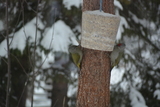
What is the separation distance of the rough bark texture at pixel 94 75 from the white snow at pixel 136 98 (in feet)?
10.6

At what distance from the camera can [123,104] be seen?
6605 millimetres

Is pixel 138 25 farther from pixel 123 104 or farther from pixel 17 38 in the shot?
pixel 17 38

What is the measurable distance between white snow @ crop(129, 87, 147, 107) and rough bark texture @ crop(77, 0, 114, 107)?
3227mm

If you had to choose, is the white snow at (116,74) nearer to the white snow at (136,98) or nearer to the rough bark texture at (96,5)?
the white snow at (136,98)

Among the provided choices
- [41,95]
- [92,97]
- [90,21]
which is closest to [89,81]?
[92,97]

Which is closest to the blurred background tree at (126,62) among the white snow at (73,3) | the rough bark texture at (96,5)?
the white snow at (73,3)

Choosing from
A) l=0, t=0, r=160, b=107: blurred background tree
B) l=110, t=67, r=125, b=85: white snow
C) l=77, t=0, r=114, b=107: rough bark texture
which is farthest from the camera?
l=110, t=67, r=125, b=85: white snow

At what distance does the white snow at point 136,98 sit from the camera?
614cm

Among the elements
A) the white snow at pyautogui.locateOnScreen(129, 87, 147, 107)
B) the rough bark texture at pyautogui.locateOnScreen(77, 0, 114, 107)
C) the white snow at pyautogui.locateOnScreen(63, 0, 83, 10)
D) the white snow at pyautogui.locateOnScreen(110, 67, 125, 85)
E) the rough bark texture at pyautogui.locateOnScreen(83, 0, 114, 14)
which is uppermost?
the white snow at pyautogui.locateOnScreen(63, 0, 83, 10)

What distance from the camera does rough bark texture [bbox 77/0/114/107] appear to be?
3.07 meters

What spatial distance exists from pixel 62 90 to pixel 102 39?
4.51 meters

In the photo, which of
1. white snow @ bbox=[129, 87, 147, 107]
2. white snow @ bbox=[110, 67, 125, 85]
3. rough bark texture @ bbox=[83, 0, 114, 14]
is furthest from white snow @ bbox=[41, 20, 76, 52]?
white snow @ bbox=[129, 87, 147, 107]

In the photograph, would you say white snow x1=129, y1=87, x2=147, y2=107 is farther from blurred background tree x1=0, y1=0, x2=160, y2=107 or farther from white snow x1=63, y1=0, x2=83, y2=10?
white snow x1=63, y1=0, x2=83, y2=10

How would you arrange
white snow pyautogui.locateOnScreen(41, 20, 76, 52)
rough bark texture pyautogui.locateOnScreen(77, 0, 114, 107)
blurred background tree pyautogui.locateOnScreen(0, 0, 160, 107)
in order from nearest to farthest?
rough bark texture pyautogui.locateOnScreen(77, 0, 114, 107) → white snow pyautogui.locateOnScreen(41, 20, 76, 52) → blurred background tree pyautogui.locateOnScreen(0, 0, 160, 107)
